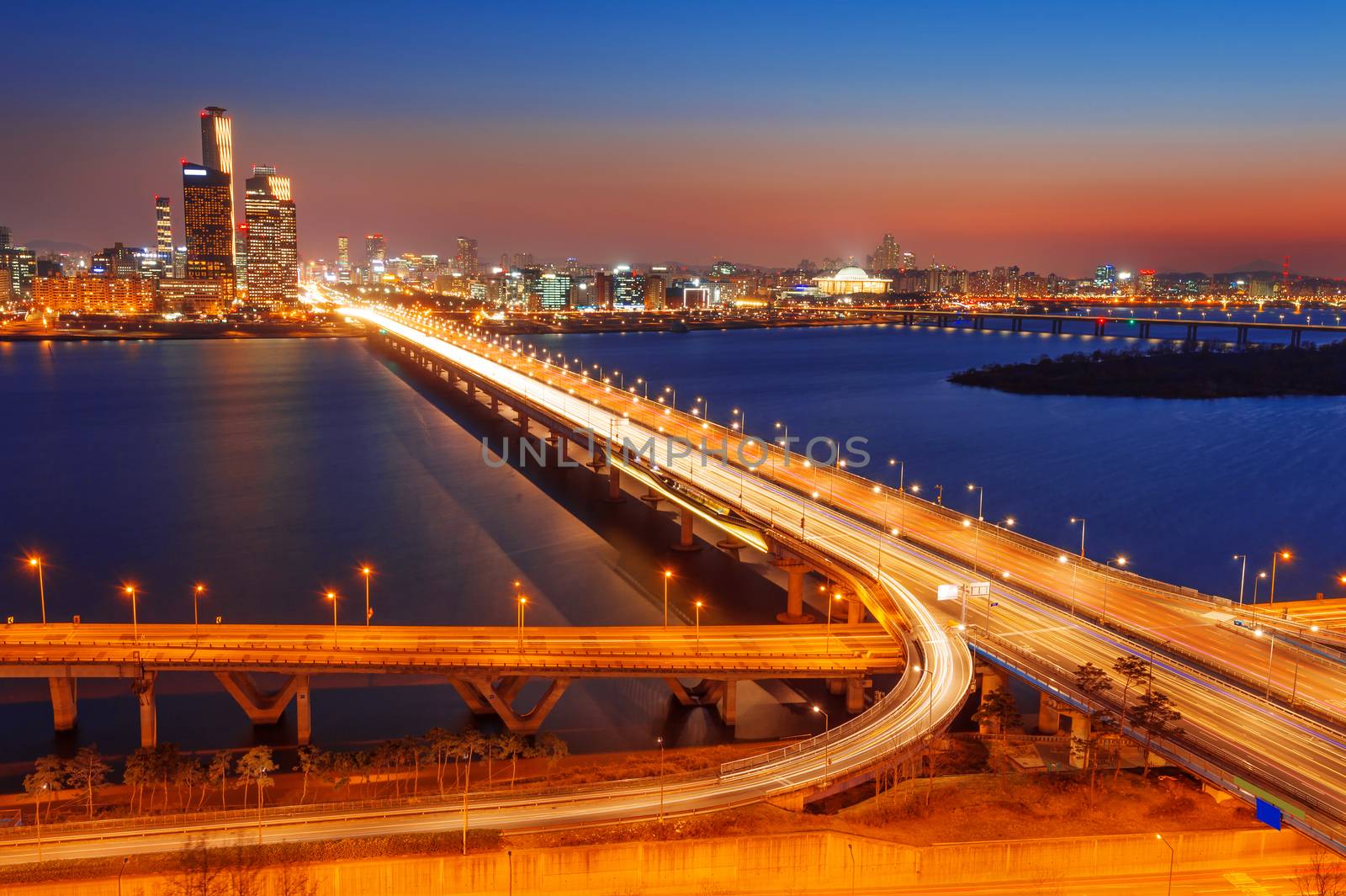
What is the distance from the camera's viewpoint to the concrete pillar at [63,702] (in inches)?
555

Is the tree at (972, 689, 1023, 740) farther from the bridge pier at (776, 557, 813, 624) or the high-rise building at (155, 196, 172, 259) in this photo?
the high-rise building at (155, 196, 172, 259)

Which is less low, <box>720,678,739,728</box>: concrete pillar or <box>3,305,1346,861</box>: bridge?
<box>3,305,1346,861</box>: bridge

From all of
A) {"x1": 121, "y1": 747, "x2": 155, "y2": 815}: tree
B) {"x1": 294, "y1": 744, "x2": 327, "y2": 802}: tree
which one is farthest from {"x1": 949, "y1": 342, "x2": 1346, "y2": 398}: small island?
{"x1": 121, "y1": 747, "x2": 155, "y2": 815}: tree

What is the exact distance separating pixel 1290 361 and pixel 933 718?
6271 centimetres

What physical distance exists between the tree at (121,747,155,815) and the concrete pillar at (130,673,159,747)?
5.21ft

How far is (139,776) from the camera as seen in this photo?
11719mm

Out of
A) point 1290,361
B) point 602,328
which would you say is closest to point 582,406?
point 1290,361

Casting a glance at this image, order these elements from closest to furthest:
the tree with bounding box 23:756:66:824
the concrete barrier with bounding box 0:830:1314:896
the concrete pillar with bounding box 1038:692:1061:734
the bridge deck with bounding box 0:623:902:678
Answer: the concrete barrier with bounding box 0:830:1314:896 → the tree with bounding box 23:756:66:824 → the bridge deck with bounding box 0:623:902:678 → the concrete pillar with bounding box 1038:692:1061:734

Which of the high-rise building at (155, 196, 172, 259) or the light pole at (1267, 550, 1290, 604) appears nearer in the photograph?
the light pole at (1267, 550, 1290, 604)

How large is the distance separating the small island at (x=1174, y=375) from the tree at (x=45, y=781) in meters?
52.4

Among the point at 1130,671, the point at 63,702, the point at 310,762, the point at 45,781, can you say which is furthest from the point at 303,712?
the point at 1130,671

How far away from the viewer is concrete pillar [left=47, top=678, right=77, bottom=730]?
46.2 feet

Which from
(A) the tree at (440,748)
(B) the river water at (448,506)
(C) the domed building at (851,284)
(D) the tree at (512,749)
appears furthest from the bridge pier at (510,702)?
(C) the domed building at (851,284)

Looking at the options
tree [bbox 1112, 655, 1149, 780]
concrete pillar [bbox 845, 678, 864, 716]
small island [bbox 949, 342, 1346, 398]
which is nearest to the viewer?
tree [bbox 1112, 655, 1149, 780]
